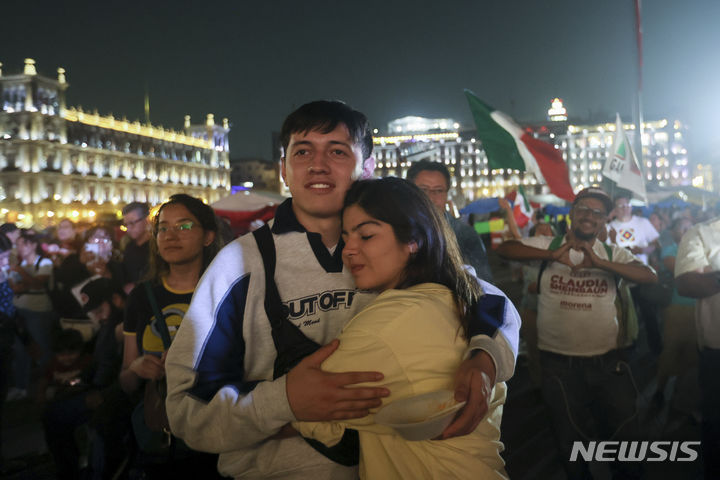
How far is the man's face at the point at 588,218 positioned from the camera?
13.1ft

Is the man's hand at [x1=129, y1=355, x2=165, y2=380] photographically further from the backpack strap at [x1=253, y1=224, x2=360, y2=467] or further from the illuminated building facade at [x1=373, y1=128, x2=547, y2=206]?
the illuminated building facade at [x1=373, y1=128, x2=547, y2=206]

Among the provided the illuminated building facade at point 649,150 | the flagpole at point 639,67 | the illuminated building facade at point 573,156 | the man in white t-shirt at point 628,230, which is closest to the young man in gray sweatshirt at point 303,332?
the man in white t-shirt at point 628,230

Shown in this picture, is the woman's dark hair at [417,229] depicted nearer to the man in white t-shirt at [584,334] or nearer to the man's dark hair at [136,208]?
the man in white t-shirt at [584,334]

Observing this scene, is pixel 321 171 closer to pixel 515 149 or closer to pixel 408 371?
pixel 408 371

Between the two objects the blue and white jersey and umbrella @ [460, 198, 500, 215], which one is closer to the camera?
the blue and white jersey

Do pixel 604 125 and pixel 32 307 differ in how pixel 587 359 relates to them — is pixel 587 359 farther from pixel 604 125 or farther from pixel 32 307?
pixel 604 125

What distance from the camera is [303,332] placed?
1939 mm

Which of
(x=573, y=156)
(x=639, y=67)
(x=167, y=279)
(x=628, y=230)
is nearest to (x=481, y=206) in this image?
(x=639, y=67)

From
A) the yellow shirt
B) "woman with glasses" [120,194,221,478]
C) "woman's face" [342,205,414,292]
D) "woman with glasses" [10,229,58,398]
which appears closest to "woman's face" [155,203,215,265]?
"woman with glasses" [120,194,221,478]

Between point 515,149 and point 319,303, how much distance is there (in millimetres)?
4895

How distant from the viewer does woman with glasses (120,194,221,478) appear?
3.23 metres

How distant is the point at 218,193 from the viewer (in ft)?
286

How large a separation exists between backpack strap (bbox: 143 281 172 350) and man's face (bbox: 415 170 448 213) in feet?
7.01

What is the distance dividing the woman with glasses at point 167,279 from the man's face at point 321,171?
4.61 feet
